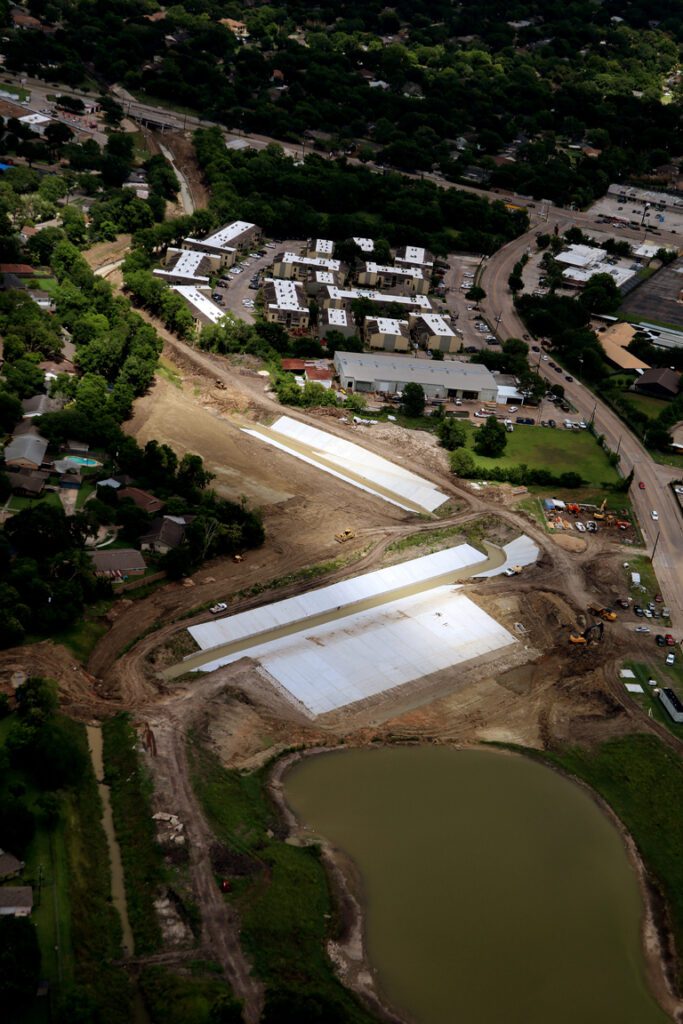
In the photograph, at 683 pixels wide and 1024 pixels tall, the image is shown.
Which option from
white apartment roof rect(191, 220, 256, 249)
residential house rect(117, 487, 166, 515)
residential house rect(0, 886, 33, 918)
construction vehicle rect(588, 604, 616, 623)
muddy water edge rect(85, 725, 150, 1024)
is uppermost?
white apartment roof rect(191, 220, 256, 249)

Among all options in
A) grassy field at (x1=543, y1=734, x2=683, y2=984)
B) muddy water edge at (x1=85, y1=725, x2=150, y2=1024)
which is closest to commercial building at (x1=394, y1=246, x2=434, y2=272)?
grassy field at (x1=543, y1=734, x2=683, y2=984)

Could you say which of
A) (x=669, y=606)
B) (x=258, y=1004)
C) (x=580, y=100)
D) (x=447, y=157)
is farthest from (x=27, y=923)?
(x=580, y=100)

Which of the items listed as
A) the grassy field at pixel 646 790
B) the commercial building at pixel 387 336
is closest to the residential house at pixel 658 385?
the commercial building at pixel 387 336

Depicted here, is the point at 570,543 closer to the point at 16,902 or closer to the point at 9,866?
the point at 9,866

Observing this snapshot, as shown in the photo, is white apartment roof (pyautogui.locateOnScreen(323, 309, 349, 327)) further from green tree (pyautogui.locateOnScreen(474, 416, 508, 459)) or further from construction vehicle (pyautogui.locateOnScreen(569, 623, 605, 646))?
construction vehicle (pyautogui.locateOnScreen(569, 623, 605, 646))

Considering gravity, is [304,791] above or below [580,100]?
below

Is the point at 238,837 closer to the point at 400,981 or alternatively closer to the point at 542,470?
the point at 400,981

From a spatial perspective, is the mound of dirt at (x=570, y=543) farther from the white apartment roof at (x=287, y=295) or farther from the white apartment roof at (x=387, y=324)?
the white apartment roof at (x=287, y=295)
